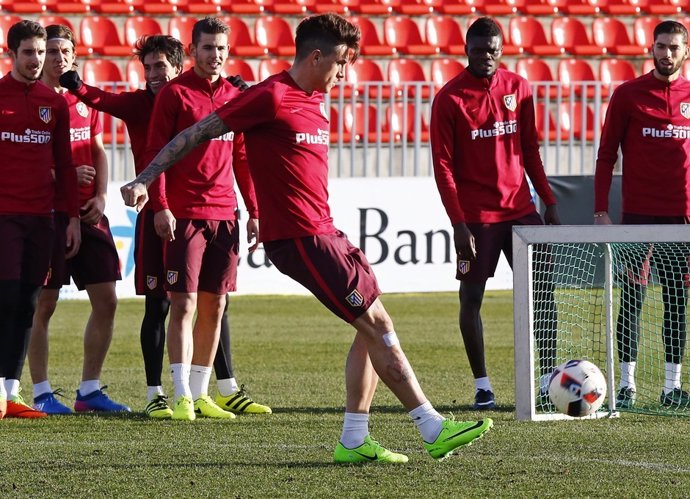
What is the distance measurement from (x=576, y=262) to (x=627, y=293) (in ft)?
17.9

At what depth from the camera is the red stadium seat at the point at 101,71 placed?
1744cm

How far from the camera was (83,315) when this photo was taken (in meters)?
13.8

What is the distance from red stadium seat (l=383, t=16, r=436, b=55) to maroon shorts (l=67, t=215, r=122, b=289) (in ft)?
38.7

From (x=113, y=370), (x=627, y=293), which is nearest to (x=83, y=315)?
(x=113, y=370)

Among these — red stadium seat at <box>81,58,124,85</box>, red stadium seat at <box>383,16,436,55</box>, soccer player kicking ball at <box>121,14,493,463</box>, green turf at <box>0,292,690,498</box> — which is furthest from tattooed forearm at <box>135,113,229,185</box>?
red stadium seat at <box>383,16,436,55</box>

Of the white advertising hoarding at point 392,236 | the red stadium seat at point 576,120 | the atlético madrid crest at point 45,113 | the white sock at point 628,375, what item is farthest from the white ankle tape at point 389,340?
the red stadium seat at point 576,120

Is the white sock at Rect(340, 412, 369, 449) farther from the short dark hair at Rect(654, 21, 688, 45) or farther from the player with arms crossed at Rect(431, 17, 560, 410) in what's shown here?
the short dark hair at Rect(654, 21, 688, 45)

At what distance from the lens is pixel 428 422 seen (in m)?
5.37

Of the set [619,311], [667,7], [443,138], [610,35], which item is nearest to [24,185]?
[443,138]

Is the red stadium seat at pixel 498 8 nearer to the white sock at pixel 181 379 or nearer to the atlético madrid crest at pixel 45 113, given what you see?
the atlético madrid crest at pixel 45 113

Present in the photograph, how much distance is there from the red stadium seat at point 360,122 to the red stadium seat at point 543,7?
4323mm

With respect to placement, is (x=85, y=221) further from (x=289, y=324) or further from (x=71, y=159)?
(x=289, y=324)

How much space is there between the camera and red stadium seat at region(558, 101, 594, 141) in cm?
1622

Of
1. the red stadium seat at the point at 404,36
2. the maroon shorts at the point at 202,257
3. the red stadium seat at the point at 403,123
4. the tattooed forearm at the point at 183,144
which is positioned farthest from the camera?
the red stadium seat at the point at 404,36
